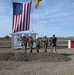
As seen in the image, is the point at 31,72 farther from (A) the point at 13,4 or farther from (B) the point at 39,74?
(A) the point at 13,4

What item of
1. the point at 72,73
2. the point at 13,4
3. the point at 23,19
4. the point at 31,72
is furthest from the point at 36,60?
the point at 13,4

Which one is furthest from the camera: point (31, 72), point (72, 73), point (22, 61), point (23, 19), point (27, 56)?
point (23, 19)

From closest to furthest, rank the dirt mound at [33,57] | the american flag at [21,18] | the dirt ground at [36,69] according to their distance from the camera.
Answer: the dirt ground at [36,69], the dirt mound at [33,57], the american flag at [21,18]

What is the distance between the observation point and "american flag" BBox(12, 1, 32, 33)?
3148 centimetres

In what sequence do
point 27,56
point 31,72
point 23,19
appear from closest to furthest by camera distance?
point 31,72, point 27,56, point 23,19

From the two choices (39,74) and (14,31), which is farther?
(14,31)

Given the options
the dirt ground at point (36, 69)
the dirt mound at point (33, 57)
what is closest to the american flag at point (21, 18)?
the dirt mound at point (33, 57)

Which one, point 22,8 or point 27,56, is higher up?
point 22,8

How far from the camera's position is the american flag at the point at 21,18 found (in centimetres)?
3148

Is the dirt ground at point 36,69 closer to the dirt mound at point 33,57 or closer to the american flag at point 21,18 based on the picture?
the dirt mound at point 33,57

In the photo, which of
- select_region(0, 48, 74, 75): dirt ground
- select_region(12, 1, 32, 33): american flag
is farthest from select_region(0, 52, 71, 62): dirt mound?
select_region(12, 1, 32, 33): american flag

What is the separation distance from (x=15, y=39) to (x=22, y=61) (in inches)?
548

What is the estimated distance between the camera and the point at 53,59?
19188 millimetres

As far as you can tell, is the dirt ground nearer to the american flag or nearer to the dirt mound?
the dirt mound
